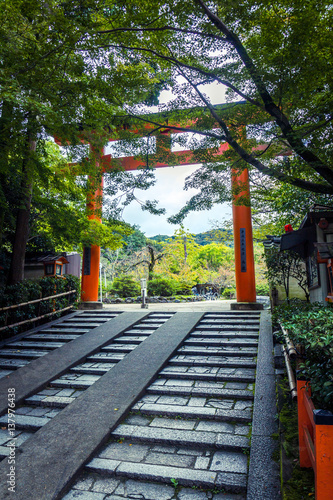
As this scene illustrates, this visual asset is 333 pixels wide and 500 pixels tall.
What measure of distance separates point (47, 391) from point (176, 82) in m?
6.45

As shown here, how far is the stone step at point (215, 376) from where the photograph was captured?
513 cm

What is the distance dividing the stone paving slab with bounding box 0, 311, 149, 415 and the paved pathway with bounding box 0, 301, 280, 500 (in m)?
0.04

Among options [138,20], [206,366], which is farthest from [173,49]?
[206,366]

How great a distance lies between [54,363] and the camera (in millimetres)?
6184

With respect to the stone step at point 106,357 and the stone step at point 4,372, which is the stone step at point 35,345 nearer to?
the stone step at point 4,372

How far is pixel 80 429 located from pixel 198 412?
153 cm

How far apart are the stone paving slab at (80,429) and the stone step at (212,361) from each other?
0.23 meters

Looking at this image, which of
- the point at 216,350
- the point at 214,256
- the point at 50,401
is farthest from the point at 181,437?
the point at 214,256

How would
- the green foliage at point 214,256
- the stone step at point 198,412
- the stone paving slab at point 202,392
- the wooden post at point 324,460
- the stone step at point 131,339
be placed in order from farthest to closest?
the green foliage at point 214,256 → the stone step at point 131,339 → the stone paving slab at point 202,392 → the stone step at point 198,412 → the wooden post at point 324,460

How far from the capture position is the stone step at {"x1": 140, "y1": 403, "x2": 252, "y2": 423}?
4062 millimetres

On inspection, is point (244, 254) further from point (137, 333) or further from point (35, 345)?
point (35, 345)

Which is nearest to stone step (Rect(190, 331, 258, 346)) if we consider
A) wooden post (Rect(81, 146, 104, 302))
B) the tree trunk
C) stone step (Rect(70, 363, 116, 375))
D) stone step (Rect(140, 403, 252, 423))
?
stone step (Rect(70, 363, 116, 375))

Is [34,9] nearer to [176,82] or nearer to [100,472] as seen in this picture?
[176,82]

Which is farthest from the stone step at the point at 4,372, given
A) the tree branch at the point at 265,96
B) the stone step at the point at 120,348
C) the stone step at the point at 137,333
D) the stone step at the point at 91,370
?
the tree branch at the point at 265,96
